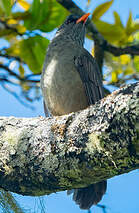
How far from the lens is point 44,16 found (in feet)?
14.0

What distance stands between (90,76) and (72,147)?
1722 millimetres

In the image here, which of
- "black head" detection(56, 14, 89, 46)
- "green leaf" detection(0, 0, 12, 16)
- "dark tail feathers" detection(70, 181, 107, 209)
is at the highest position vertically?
"black head" detection(56, 14, 89, 46)

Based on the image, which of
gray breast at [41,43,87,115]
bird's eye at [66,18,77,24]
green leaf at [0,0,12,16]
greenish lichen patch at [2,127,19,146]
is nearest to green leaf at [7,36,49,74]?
gray breast at [41,43,87,115]

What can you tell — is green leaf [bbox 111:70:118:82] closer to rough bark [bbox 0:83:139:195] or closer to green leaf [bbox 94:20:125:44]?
green leaf [bbox 94:20:125:44]

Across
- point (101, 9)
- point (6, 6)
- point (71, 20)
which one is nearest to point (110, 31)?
point (101, 9)

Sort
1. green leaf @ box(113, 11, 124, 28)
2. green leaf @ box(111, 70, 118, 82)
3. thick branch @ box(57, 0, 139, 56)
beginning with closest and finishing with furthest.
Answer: thick branch @ box(57, 0, 139, 56)
green leaf @ box(113, 11, 124, 28)
green leaf @ box(111, 70, 118, 82)

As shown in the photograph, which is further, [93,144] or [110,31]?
[110,31]

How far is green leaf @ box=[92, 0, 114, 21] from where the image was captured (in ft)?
15.0

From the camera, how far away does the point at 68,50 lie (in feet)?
15.0

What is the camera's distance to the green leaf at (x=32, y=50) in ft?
14.3

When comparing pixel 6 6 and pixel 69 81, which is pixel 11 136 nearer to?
pixel 69 81

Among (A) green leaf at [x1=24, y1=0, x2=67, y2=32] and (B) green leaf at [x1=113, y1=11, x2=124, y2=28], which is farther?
(B) green leaf at [x1=113, y1=11, x2=124, y2=28]

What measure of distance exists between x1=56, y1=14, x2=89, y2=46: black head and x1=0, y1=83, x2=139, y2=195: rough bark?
2.00 m

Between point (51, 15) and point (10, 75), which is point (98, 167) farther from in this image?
point (10, 75)
